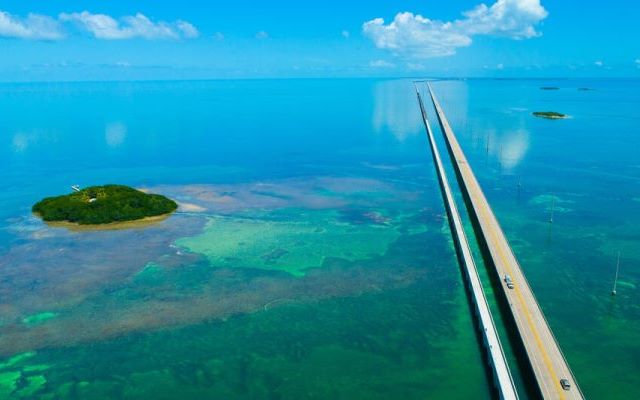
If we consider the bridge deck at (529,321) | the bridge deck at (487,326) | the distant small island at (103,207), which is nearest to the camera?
the bridge deck at (529,321)

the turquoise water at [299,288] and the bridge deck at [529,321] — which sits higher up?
the bridge deck at [529,321]

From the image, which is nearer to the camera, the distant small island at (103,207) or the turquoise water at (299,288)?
the turquoise water at (299,288)

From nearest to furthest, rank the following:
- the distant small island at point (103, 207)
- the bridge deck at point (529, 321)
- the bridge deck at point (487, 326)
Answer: the bridge deck at point (529, 321) < the bridge deck at point (487, 326) < the distant small island at point (103, 207)

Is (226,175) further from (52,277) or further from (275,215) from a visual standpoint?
(52,277)

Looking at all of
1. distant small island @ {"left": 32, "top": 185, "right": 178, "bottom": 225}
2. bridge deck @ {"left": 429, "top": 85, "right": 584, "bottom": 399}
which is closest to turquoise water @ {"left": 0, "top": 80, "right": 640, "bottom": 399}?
distant small island @ {"left": 32, "top": 185, "right": 178, "bottom": 225}

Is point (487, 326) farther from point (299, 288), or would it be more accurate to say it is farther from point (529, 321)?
point (299, 288)

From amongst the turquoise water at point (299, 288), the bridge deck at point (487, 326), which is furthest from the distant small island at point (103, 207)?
the bridge deck at point (487, 326)

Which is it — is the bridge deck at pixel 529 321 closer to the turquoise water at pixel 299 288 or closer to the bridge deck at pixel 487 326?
the bridge deck at pixel 487 326
